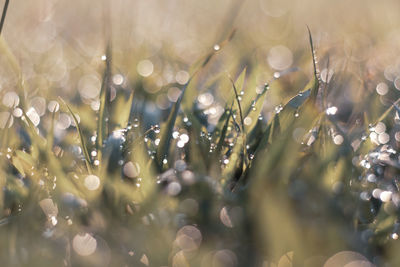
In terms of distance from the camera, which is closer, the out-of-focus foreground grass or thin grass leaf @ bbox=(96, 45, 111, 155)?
the out-of-focus foreground grass

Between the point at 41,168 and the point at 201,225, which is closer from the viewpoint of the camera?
the point at 201,225

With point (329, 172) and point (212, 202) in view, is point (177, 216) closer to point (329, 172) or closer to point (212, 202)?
point (212, 202)

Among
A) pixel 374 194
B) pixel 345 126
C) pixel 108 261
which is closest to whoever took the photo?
pixel 108 261

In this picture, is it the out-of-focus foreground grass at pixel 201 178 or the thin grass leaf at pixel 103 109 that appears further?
the thin grass leaf at pixel 103 109

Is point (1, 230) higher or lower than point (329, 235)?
lower

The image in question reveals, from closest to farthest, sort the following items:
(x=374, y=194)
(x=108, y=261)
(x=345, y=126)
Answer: (x=108, y=261) < (x=374, y=194) < (x=345, y=126)

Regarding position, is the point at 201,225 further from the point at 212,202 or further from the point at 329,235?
the point at 329,235

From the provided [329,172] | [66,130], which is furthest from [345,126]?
[66,130]

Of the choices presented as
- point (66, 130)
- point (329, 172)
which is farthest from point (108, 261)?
point (66, 130)

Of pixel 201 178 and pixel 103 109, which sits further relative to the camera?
pixel 103 109
